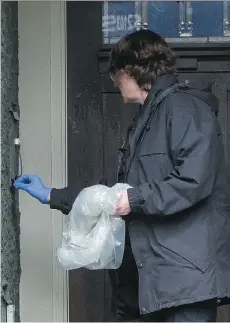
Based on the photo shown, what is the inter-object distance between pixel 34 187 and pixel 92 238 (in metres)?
0.39

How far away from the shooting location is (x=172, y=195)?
3320 mm

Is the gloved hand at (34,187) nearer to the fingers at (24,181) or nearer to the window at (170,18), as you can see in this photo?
the fingers at (24,181)

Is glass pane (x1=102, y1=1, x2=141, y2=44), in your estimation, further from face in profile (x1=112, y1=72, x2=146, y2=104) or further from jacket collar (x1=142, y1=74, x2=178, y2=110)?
jacket collar (x1=142, y1=74, x2=178, y2=110)

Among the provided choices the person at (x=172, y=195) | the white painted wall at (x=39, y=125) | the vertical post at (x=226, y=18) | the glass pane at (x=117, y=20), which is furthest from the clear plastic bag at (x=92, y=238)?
the vertical post at (x=226, y=18)

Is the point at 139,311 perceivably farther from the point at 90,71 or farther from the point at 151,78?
the point at 90,71

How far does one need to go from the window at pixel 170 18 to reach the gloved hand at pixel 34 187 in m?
1.01

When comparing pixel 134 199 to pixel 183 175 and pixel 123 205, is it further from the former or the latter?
pixel 183 175

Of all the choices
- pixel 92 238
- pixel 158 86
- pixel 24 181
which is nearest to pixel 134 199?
pixel 92 238

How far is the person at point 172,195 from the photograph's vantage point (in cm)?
333

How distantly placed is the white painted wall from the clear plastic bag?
35.3 inches

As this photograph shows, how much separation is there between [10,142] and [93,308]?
3.32ft

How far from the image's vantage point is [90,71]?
4.53 m

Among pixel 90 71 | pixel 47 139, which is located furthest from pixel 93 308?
pixel 90 71

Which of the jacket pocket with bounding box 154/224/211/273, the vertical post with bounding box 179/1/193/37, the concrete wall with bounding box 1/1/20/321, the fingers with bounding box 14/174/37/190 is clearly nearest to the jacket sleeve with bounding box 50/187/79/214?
the fingers with bounding box 14/174/37/190
